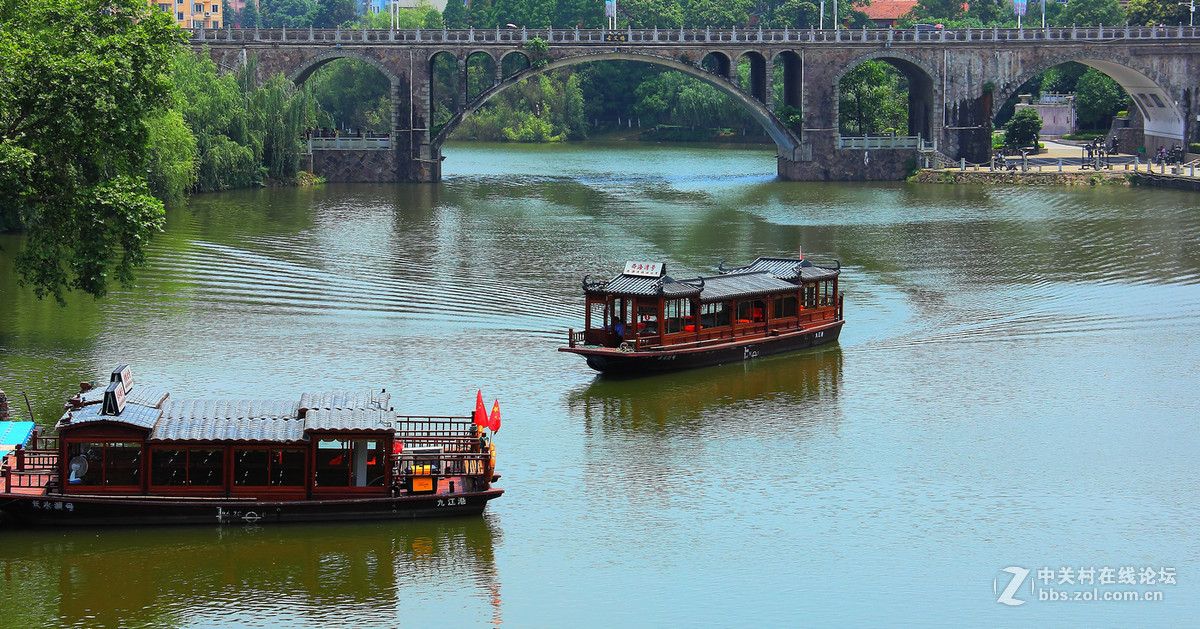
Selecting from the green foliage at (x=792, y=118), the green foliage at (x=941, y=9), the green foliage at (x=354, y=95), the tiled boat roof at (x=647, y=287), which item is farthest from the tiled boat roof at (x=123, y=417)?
the green foliage at (x=941, y=9)

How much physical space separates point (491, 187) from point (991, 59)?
121 feet

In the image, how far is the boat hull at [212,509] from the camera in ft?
90.2

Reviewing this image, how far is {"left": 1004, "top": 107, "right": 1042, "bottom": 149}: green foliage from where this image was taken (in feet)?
356

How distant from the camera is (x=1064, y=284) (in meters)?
54.9

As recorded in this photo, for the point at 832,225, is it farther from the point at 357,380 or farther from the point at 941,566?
the point at 941,566

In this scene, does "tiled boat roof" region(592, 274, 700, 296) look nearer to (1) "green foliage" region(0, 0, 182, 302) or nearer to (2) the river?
(2) the river

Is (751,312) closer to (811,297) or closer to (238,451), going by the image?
(811,297)

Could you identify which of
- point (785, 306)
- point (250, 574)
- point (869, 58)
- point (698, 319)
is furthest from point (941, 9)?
point (250, 574)

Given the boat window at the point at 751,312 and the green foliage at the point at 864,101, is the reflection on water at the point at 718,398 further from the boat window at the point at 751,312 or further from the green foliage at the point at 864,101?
the green foliage at the point at 864,101

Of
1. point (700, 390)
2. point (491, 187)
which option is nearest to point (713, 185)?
point (491, 187)

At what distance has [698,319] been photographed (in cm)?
4081

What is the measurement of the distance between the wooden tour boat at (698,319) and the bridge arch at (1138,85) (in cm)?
6561

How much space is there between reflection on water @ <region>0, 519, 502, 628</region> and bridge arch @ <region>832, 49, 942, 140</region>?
80.3 metres

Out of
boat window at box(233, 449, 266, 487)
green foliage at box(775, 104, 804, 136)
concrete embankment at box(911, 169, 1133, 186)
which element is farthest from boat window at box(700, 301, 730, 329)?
green foliage at box(775, 104, 804, 136)
